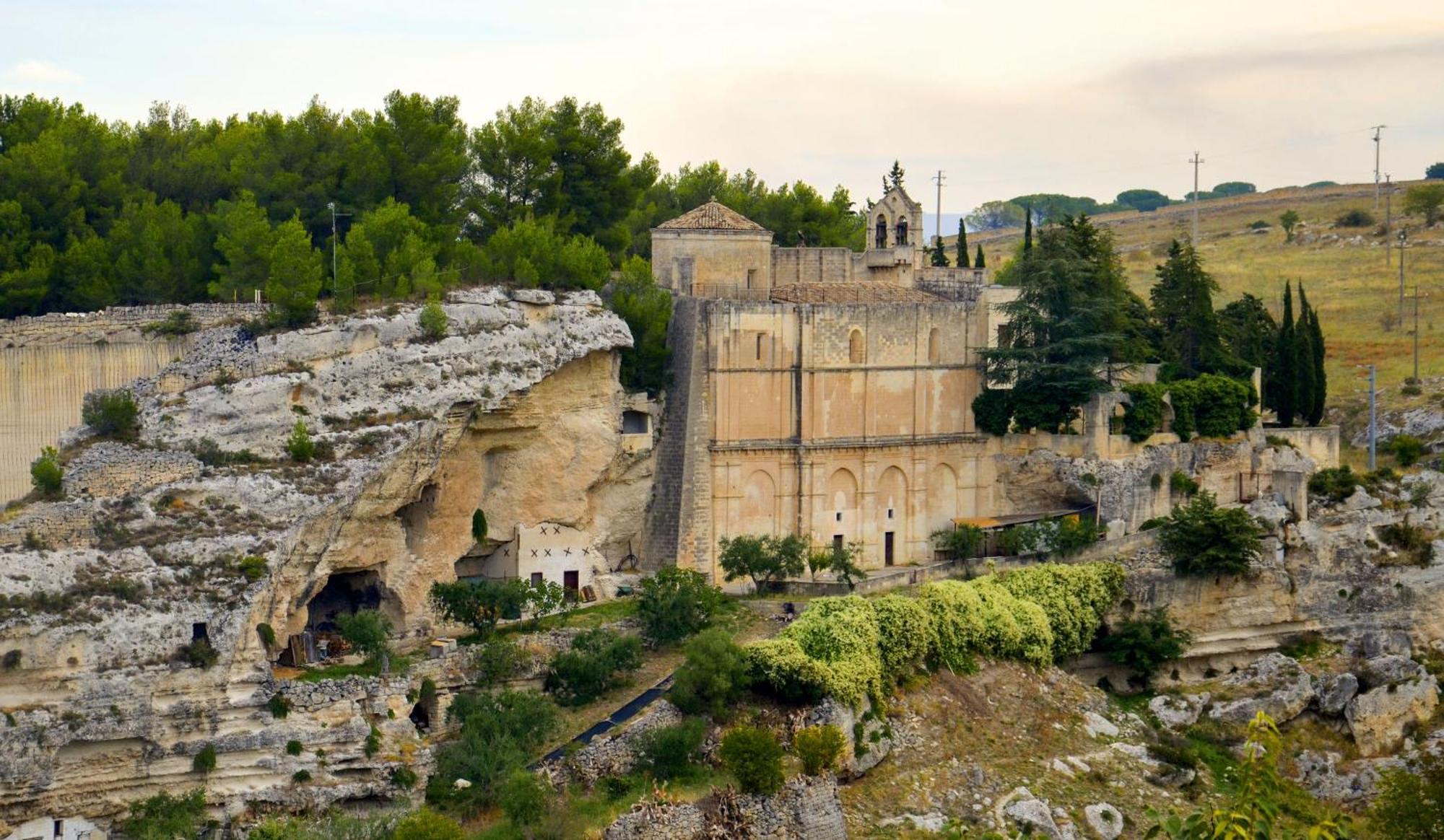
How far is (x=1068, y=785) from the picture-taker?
40812 millimetres

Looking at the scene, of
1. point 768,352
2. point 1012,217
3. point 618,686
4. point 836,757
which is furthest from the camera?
point 1012,217

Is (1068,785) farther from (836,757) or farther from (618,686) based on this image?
(618,686)

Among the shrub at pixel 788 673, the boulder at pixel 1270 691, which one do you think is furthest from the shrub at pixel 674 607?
the boulder at pixel 1270 691

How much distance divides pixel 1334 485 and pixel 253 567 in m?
30.1

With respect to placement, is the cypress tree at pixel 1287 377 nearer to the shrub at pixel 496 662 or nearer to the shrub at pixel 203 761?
the shrub at pixel 496 662

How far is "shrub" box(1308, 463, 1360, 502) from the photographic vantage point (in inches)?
2092

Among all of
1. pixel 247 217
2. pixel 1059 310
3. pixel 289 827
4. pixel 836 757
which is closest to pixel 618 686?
pixel 836 757

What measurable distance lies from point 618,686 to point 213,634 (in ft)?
28.0

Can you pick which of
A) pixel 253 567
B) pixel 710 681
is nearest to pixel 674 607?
pixel 710 681

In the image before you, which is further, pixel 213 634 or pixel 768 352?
pixel 768 352

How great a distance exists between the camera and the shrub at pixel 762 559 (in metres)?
45.3

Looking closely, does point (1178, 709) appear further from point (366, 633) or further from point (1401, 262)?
point (1401, 262)

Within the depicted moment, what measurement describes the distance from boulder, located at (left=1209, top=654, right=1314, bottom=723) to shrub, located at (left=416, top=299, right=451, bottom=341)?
67.5ft

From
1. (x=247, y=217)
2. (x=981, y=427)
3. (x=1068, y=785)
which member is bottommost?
(x=1068, y=785)
